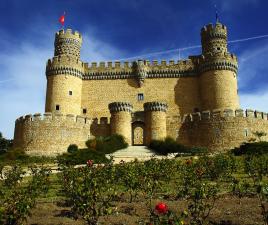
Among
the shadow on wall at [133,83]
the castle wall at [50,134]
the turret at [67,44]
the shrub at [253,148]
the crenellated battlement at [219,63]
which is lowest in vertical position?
the shrub at [253,148]

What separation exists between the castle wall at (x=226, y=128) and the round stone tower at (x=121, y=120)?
235 inches

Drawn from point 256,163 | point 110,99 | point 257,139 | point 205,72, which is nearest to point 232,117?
point 257,139

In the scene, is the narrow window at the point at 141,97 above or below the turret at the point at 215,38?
below

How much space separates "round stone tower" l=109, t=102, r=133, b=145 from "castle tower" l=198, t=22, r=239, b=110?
9.03m

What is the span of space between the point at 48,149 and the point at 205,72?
59.3 ft

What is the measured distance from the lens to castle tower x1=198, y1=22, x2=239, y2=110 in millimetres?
37312

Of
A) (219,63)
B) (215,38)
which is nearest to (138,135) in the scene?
(219,63)

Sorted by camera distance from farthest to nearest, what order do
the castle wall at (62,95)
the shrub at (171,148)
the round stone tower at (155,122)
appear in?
the castle wall at (62,95)
the round stone tower at (155,122)
the shrub at (171,148)

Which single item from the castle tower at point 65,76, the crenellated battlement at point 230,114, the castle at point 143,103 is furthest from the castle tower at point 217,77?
the castle tower at point 65,76

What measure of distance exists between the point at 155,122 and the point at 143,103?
7.04m

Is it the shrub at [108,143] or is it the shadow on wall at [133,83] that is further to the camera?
the shadow on wall at [133,83]

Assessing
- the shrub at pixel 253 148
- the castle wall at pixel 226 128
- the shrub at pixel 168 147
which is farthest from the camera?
the castle wall at pixel 226 128

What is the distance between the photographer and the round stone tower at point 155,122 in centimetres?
3344

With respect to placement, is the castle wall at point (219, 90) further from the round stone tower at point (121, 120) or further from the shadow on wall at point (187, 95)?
the round stone tower at point (121, 120)
